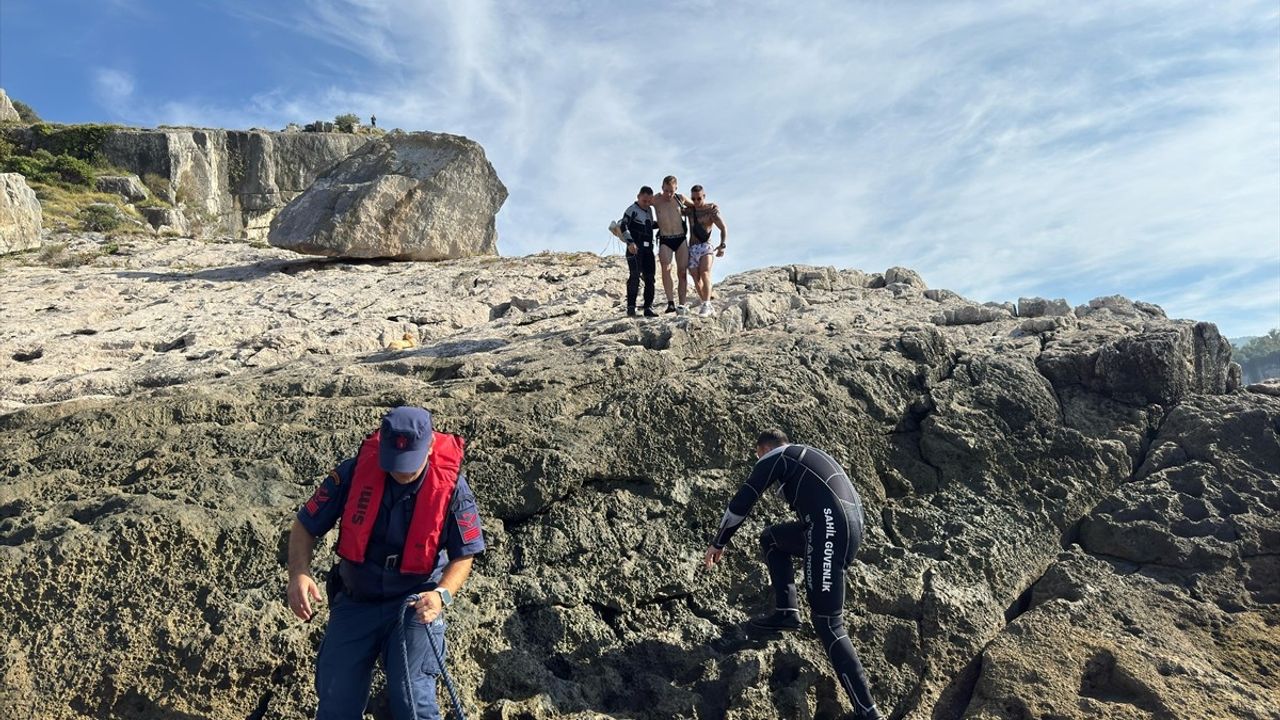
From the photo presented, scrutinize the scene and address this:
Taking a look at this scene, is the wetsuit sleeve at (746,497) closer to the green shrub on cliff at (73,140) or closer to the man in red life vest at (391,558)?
the man in red life vest at (391,558)

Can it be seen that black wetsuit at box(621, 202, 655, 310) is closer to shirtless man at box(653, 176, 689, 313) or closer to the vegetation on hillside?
shirtless man at box(653, 176, 689, 313)

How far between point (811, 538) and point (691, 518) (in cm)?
105

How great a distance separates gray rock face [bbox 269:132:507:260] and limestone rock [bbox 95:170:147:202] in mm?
16623

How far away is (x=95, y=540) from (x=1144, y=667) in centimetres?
598

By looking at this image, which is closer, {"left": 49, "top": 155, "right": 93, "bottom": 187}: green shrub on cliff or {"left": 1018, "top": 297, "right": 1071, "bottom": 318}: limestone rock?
{"left": 1018, "top": 297, "right": 1071, "bottom": 318}: limestone rock

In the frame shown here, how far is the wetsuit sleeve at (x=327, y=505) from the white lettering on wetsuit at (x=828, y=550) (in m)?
2.62

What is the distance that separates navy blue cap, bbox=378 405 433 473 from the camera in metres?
3.61

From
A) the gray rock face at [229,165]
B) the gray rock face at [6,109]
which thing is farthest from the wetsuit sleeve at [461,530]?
the gray rock face at [6,109]

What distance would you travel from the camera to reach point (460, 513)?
12.4ft

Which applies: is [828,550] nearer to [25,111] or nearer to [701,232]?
Answer: [701,232]

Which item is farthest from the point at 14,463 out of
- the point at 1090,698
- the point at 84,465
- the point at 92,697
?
the point at 1090,698

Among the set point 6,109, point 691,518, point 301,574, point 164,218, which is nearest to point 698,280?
point 691,518

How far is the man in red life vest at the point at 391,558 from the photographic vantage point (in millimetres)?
3619

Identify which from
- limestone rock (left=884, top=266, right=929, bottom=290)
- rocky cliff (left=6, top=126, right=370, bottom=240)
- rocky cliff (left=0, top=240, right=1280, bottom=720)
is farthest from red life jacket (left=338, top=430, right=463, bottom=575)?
rocky cliff (left=6, top=126, right=370, bottom=240)
